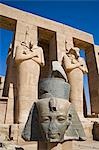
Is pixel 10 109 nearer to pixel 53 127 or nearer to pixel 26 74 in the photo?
pixel 26 74

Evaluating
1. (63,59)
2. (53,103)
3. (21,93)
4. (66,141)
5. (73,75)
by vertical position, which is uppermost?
(63,59)

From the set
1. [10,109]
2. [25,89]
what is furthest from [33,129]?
[10,109]

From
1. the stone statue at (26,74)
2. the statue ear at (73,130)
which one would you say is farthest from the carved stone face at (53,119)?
the stone statue at (26,74)

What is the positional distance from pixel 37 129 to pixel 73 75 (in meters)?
6.03

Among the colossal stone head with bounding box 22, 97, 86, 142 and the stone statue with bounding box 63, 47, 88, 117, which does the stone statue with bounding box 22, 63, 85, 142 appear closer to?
the colossal stone head with bounding box 22, 97, 86, 142

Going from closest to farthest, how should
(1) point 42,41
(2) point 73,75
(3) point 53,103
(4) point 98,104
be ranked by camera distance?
(3) point 53,103
(2) point 73,75
(4) point 98,104
(1) point 42,41

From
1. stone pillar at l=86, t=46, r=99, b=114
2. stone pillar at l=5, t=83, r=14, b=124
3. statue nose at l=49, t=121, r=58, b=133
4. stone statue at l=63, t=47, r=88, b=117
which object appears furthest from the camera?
stone pillar at l=86, t=46, r=99, b=114

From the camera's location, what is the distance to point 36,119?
11.5 feet

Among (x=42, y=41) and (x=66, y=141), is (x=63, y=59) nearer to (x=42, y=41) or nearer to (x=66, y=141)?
(x=42, y=41)

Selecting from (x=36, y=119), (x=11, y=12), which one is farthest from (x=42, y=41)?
(x=36, y=119)

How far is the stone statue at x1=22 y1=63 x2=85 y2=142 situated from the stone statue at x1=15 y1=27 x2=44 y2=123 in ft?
14.4

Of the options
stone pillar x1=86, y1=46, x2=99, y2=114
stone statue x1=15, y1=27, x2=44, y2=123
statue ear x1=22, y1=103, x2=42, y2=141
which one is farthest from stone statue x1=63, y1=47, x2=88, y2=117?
statue ear x1=22, y1=103, x2=42, y2=141

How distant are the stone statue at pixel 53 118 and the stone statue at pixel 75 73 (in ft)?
17.8

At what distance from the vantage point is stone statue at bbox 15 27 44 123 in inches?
316
